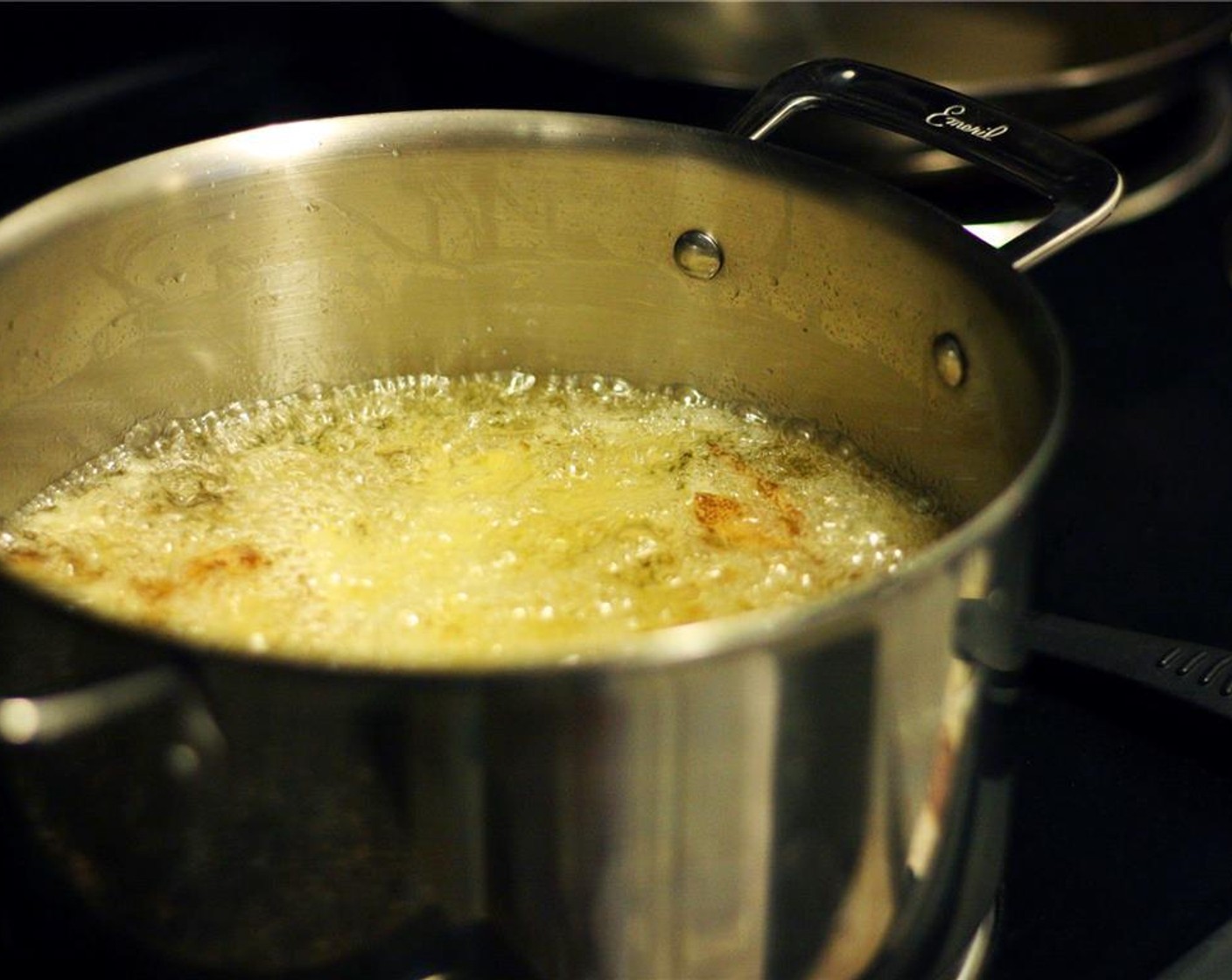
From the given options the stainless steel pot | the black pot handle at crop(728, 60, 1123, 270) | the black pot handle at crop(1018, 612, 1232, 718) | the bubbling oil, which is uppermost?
the black pot handle at crop(728, 60, 1123, 270)

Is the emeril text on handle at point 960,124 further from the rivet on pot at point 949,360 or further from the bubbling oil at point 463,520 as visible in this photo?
the bubbling oil at point 463,520

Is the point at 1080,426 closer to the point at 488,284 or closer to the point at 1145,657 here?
the point at 1145,657

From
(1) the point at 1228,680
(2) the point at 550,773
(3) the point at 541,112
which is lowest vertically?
(1) the point at 1228,680

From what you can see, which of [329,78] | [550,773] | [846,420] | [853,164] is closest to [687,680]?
[550,773]

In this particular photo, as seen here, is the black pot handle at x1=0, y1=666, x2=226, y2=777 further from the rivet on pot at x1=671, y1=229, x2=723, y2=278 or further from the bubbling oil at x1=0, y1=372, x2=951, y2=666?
the rivet on pot at x1=671, y1=229, x2=723, y2=278

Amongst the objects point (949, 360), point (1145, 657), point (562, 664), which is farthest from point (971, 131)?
point (562, 664)

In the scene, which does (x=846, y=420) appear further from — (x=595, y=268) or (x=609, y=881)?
(x=609, y=881)

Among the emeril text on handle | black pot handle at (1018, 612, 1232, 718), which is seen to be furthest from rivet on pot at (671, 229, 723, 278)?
black pot handle at (1018, 612, 1232, 718)
